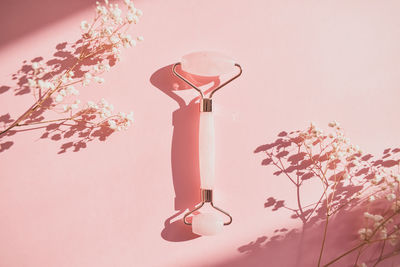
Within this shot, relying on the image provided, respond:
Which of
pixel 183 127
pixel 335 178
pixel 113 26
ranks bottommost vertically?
pixel 335 178

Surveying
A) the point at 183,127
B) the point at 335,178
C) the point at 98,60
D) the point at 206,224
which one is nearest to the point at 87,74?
the point at 98,60

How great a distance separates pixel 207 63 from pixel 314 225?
543 mm

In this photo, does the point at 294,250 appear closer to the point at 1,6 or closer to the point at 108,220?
the point at 108,220

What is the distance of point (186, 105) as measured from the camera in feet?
2.49

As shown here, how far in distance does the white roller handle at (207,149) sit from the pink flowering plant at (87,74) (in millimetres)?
185

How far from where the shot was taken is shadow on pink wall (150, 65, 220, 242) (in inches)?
29.6

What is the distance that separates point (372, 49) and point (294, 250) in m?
0.62

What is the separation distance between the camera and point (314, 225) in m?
0.81

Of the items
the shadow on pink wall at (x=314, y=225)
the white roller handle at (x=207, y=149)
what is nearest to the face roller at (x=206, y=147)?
the white roller handle at (x=207, y=149)

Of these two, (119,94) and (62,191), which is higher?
(119,94)

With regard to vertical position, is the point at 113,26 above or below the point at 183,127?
above

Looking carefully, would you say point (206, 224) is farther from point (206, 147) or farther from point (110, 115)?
point (110, 115)

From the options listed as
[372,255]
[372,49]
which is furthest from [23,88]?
[372,255]

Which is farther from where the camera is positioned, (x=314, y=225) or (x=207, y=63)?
(x=314, y=225)
